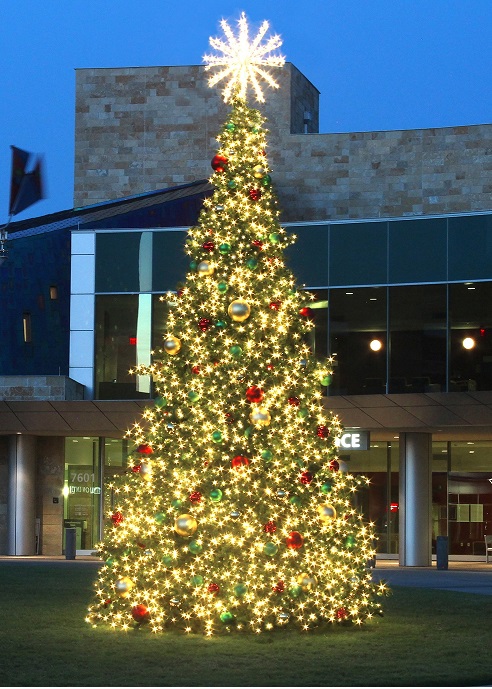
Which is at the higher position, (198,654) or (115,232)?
(115,232)

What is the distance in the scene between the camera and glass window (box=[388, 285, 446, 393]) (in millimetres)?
38312

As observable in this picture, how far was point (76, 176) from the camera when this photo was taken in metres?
51.8

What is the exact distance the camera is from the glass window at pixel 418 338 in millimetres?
38312

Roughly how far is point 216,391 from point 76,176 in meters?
36.9

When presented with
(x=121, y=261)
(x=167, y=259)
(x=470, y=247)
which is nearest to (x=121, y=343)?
(x=121, y=261)

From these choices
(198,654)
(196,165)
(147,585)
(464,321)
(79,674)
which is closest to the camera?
(79,674)

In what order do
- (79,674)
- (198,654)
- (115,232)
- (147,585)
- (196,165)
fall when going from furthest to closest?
(196,165), (115,232), (147,585), (198,654), (79,674)

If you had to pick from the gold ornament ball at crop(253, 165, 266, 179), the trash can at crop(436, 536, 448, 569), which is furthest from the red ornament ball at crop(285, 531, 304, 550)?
the trash can at crop(436, 536, 448, 569)

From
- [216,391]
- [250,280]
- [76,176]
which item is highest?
[76,176]

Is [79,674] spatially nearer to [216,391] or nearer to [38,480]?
[216,391]

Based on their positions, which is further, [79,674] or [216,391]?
[216,391]

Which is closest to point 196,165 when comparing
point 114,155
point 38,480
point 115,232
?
point 114,155

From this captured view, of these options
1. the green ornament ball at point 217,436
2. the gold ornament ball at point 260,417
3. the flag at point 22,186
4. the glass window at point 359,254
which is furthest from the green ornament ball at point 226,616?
the glass window at point 359,254

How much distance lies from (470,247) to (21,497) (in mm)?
14529
